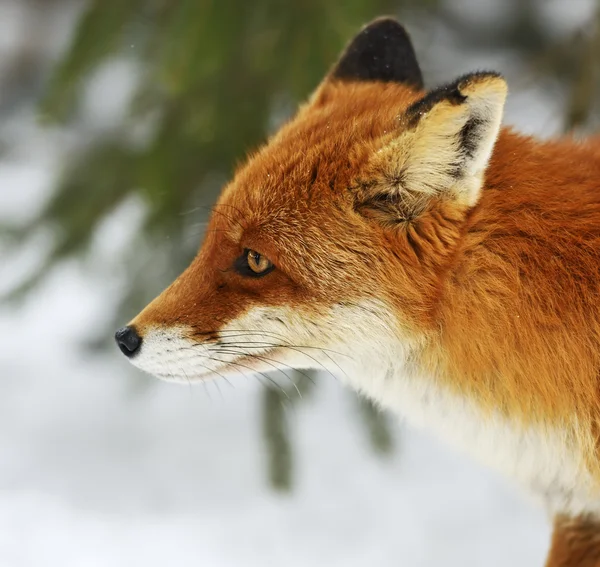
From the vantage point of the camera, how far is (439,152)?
185 centimetres

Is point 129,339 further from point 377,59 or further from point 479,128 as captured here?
point 377,59

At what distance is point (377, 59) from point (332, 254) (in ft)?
2.93

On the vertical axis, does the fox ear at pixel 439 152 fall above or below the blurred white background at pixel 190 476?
above

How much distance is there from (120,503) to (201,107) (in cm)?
196

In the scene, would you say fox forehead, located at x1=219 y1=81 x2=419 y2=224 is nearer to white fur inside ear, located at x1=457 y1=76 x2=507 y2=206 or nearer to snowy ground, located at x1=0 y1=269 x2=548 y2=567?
white fur inside ear, located at x1=457 y1=76 x2=507 y2=206

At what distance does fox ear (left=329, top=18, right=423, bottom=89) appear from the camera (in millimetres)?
2508

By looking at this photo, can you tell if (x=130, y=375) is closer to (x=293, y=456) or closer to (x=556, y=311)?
(x=293, y=456)

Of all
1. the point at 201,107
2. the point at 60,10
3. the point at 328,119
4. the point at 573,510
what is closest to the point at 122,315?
the point at 201,107

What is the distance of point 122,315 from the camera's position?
4.12m

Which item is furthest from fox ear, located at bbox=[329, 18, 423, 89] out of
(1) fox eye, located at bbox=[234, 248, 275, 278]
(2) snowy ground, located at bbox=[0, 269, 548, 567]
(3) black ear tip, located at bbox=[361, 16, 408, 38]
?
(2) snowy ground, located at bbox=[0, 269, 548, 567]

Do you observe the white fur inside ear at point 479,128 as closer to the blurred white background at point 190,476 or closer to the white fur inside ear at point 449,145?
the white fur inside ear at point 449,145

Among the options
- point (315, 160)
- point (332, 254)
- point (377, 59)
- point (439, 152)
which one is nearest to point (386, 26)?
point (377, 59)

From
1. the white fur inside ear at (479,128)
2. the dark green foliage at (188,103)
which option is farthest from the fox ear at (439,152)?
the dark green foliage at (188,103)

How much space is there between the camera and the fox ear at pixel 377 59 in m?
2.51
